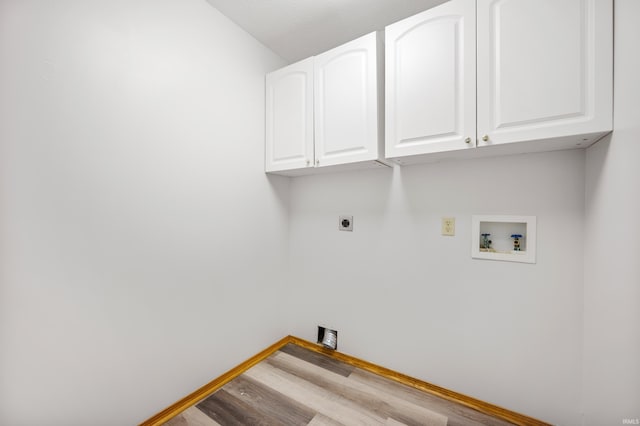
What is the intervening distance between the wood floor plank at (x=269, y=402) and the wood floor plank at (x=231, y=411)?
0.09 ft

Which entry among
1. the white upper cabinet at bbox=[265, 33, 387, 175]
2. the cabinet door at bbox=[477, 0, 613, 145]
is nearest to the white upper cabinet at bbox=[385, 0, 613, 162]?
the cabinet door at bbox=[477, 0, 613, 145]

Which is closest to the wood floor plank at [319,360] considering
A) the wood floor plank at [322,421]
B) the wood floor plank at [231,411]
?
the wood floor plank at [322,421]

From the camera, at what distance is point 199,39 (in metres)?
1.57

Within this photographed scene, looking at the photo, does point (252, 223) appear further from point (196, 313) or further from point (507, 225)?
point (507, 225)

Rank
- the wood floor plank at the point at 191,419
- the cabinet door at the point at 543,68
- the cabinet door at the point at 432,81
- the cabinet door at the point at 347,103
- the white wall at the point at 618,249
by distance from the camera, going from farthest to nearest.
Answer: the cabinet door at the point at 347,103
the wood floor plank at the point at 191,419
the cabinet door at the point at 432,81
the cabinet door at the point at 543,68
the white wall at the point at 618,249

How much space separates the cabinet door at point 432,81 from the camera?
127 centimetres

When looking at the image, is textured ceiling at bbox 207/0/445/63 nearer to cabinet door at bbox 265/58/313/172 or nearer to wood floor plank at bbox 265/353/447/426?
cabinet door at bbox 265/58/313/172

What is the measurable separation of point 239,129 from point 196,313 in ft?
4.18

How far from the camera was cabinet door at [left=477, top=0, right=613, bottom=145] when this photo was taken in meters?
1.02

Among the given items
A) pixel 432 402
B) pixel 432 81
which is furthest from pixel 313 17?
pixel 432 402

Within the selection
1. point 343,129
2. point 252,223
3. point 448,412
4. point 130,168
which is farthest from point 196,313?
point 448,412

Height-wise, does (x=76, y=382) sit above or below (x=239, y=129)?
below

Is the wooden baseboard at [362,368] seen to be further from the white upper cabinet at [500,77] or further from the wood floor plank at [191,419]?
the white upper cabinet at [500,77]

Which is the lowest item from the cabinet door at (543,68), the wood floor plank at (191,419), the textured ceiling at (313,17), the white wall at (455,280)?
the wood floor plank at (191,419)
